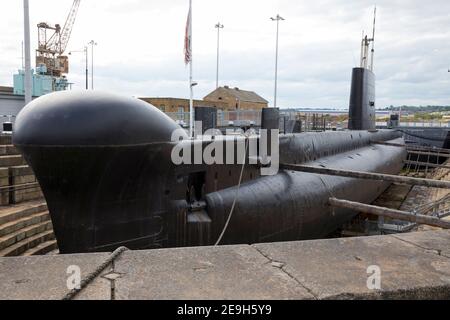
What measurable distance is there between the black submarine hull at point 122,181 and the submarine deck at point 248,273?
6.38 feet

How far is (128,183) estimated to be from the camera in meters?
4.93

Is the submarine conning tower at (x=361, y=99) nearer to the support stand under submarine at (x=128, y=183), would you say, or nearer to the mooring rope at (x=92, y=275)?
the support stand under submarine at (x=128, y=183)

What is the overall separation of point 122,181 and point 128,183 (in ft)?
0.31

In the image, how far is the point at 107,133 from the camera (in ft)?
14.8

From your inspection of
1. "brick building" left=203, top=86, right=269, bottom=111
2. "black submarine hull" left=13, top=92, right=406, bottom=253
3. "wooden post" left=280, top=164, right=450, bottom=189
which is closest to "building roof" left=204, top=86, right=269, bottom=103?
"brick building" left=203, top=86, right=269, bottom=111

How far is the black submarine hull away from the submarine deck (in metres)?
1.95

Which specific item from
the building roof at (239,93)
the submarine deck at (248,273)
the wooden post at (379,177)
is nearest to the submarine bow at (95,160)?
the submarine deck at (248,273)

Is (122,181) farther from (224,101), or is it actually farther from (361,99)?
(224,101)

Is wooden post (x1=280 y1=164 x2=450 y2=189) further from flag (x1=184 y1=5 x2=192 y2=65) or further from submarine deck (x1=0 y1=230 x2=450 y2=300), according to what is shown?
flag (x1=184 y1=5 x2=192 y2=65)

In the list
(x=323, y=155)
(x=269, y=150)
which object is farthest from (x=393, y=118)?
(x=269, y=150)

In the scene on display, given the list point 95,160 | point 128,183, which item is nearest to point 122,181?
point 128,183

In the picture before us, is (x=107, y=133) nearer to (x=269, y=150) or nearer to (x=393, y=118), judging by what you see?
(x=269, y=150)

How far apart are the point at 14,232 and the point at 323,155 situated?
807cm

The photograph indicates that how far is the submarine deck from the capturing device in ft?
7.29
